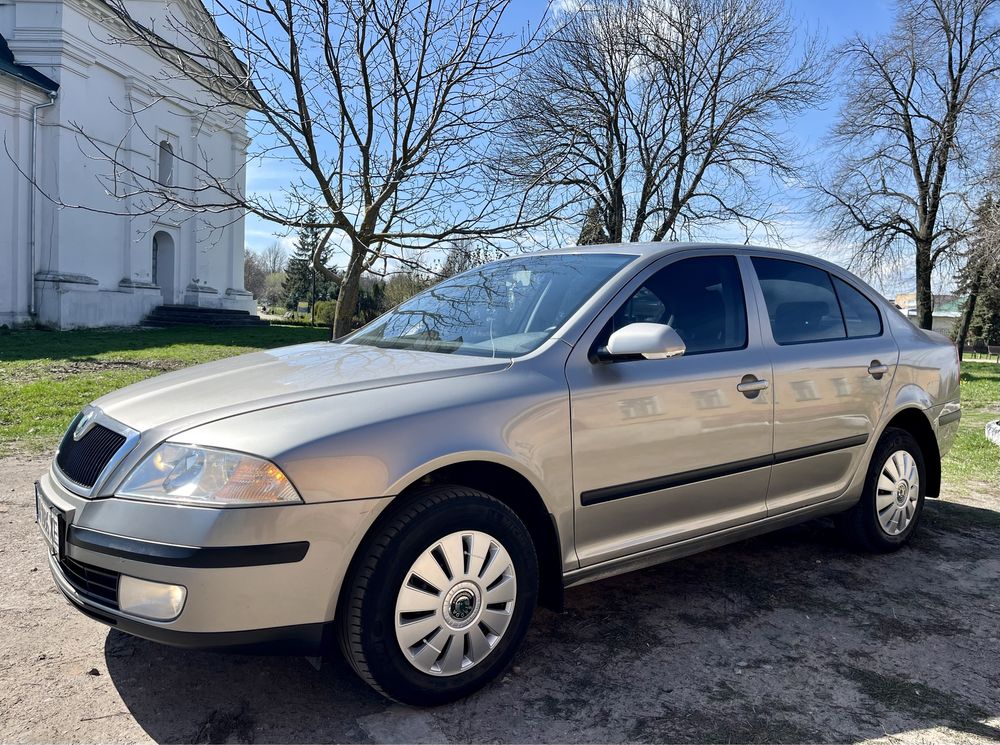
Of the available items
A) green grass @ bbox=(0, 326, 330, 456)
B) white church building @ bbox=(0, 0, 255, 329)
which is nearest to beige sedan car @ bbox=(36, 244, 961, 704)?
green grass @ bbox=(0, 326, 330, 456)

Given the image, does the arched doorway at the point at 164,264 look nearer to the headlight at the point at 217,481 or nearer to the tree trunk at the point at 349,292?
the tree trunk at the point at 349,292

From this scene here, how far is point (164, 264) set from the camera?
28.6 m

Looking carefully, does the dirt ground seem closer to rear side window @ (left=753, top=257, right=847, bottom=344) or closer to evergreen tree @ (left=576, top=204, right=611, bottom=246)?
rear side window @ (left=753, top=257, right=847, bottom=344)

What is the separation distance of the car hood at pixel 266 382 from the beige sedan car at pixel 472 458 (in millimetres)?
19

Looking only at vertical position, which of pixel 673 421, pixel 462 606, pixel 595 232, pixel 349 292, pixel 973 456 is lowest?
pixel 973 456

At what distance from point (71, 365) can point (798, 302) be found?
1182 centimetres

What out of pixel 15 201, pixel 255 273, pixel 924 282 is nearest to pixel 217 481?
pixel 15 201

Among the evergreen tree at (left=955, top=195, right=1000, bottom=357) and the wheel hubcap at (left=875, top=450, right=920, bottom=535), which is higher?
the evergreen tree at (left=955, top=195, right=1000, bottom=357)

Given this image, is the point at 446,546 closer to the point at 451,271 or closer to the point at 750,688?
the point at 750,688

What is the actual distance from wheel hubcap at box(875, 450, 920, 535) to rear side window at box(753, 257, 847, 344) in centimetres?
86

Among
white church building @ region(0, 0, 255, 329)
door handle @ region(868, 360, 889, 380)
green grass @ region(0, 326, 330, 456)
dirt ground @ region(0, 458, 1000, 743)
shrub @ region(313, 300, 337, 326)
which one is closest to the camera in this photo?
dirt ground @ region(0, 458, 1000, 743)

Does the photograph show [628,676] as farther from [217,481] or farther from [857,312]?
[857,312]

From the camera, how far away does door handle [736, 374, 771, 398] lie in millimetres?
3485

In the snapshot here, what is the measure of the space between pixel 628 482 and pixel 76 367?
37.9 feet
